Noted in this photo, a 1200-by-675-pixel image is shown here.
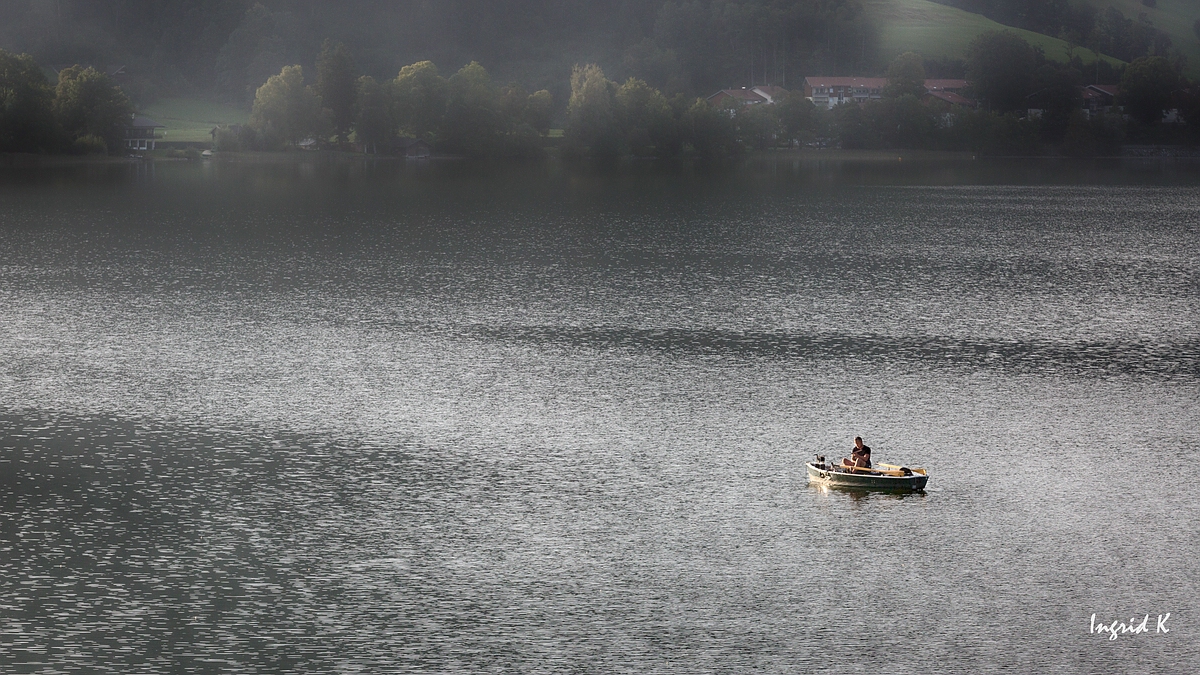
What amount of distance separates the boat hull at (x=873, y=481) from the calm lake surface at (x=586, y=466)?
51 cm

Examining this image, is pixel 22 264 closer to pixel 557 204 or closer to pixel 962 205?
pixel 557 204

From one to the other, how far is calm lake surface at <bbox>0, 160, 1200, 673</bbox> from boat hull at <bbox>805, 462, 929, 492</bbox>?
51 centimetres

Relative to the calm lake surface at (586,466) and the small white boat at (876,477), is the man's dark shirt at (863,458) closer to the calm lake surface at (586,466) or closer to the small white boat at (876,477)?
the small white boat at (876,477)

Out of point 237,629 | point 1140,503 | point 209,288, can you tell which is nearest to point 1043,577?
point 1140,503

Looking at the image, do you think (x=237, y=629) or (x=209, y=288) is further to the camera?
(x=209, y=288)

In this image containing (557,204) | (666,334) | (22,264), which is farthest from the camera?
(557,204)

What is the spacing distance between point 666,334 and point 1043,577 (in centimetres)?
3625

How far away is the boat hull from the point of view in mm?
41188

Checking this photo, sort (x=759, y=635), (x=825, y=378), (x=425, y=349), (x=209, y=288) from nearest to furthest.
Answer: (x=759, y=635) → (x=825, y=378) → (x=425, y=349) → (x=209, y=288)

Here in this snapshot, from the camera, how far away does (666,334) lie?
6925 centimetres
